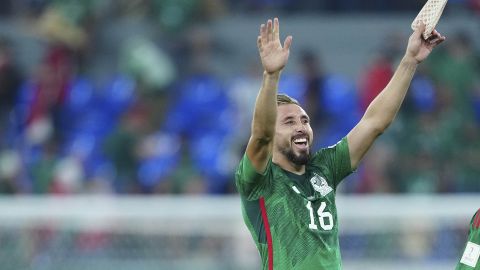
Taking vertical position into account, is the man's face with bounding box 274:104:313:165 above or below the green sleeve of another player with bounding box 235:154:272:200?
above

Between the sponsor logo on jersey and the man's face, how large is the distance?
3.05ft

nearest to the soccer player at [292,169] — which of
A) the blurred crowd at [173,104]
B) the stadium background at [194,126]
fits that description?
the stadium background at [194,126]

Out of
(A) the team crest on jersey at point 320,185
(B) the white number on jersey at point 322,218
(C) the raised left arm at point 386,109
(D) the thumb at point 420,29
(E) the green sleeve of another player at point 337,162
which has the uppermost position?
(D) the thumb at point 420,29

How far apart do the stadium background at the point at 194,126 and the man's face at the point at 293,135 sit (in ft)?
18.3

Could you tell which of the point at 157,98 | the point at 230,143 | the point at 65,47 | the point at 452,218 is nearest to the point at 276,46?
the point at 452,218

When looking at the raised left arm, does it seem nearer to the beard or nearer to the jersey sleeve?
the beard

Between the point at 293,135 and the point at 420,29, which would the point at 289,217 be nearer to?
the point at 293,135

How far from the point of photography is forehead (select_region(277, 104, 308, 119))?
6.73 meters

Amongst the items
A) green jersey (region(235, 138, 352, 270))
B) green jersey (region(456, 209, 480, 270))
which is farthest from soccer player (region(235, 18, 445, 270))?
green jersey (region(456, 209, 480, 270))

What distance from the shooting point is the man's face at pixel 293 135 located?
666 cm

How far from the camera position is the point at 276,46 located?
6320 millimetres

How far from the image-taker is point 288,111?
6750 millimetres

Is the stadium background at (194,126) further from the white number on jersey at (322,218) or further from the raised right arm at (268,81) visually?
the raised right arm at (268,81)

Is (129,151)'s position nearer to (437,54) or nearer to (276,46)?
(437,54)
